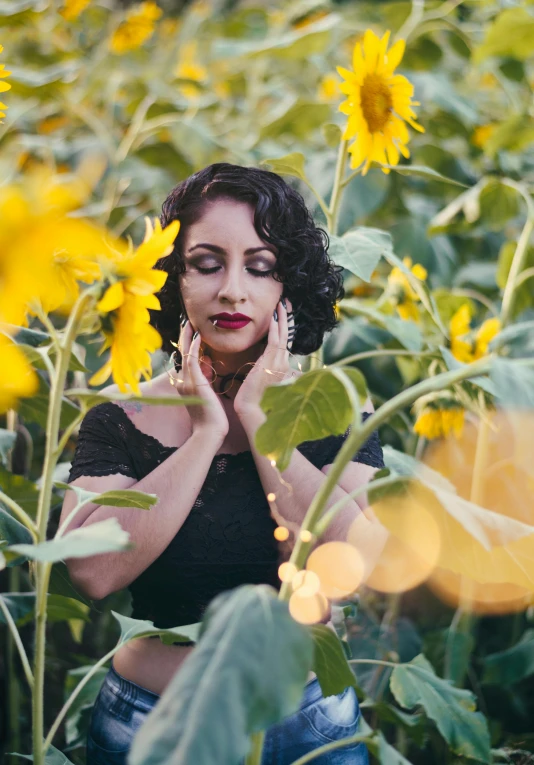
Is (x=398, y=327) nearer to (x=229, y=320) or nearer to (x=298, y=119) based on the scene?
(x=229, y=320)

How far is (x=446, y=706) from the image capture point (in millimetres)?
947

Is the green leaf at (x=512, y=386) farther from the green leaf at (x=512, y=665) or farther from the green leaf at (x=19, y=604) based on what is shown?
the green leaf at (x=512, y=665)

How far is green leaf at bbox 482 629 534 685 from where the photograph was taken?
1.37 metres

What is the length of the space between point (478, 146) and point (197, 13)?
3.92ft

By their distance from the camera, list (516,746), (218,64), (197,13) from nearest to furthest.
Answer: (516,746) < (197,13) < (218,64)

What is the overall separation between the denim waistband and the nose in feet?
1.37

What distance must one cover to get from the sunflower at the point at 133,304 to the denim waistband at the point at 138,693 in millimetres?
400

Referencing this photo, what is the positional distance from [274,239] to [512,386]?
0.35 m

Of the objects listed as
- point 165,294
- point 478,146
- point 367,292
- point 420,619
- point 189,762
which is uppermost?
point 478,146

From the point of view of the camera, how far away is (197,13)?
9.02 feet

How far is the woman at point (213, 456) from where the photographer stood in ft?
2.71

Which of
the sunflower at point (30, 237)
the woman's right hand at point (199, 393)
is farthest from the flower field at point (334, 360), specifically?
the woman's right hand at point (199, 393)

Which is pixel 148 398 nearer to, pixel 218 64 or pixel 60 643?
pixel 60 643

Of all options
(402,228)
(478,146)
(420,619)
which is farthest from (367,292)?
(420,619)
